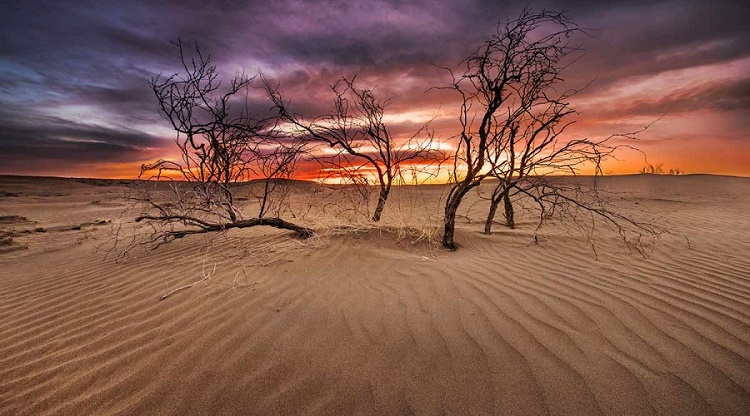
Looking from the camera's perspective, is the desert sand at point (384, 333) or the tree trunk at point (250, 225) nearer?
the desert sand at point (384, 333)

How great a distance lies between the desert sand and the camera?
72.7 inches

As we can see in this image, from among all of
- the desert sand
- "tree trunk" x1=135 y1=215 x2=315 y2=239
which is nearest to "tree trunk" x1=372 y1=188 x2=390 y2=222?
"tree trunk" x1=135 y1=215 x2=315 y2=239

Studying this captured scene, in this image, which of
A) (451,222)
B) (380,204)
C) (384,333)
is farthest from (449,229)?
(384,333)

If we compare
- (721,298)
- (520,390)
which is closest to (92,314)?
(520,390)

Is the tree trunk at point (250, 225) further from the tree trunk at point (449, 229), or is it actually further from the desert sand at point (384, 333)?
the tree trunk at point (449, 229)

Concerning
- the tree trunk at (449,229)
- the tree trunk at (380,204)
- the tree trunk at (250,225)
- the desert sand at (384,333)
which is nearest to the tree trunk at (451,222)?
the tree trunk at (449,229)

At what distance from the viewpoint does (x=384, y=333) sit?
95.0 inches

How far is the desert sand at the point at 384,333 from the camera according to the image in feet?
6.06

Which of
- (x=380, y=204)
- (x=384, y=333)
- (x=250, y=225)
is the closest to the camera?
(x=384, y=333)

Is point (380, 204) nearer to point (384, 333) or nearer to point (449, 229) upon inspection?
point (449, 229)

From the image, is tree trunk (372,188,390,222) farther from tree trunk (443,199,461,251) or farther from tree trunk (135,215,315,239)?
tree trunk (443,199,461,251)

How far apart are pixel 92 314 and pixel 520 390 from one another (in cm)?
346

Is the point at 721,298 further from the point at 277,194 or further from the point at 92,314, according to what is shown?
the point at 277,194

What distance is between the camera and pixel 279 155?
588cm
